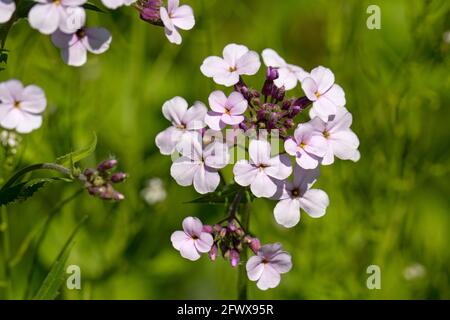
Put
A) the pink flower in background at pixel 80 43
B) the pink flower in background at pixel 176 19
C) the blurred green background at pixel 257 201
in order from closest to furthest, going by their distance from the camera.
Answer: the pink flower in background at pixel 80 43 → the pink flower in background at pixel 176 19 → the blurred green background at pixel 257 201

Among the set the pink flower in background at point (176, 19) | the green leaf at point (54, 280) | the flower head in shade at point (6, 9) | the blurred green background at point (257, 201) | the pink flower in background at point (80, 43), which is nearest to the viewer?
the flower head in shade at point (6, 9)

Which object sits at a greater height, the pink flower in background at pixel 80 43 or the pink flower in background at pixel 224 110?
the pink flower in background at pixel 80 43

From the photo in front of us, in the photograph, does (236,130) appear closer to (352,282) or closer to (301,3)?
(352,282)

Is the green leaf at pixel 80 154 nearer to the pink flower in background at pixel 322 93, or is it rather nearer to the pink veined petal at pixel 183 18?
the pink veined petal at pixel 183 18

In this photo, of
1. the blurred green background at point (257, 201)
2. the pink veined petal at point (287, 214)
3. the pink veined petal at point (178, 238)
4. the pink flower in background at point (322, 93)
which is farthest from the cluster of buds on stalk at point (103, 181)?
the blurred green background at point (257, 201)

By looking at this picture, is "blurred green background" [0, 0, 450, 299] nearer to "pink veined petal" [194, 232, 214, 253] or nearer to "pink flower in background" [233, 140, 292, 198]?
"pink veined petal" [194, 232, 214, 253]

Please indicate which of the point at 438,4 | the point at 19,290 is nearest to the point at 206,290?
the point at 19,290

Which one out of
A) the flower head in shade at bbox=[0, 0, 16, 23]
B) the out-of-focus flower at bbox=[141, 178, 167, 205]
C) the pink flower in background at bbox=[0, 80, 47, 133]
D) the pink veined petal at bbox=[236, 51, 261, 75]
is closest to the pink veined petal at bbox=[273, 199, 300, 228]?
the pink veined petal at bbox=[236, 51, 261, 75]
